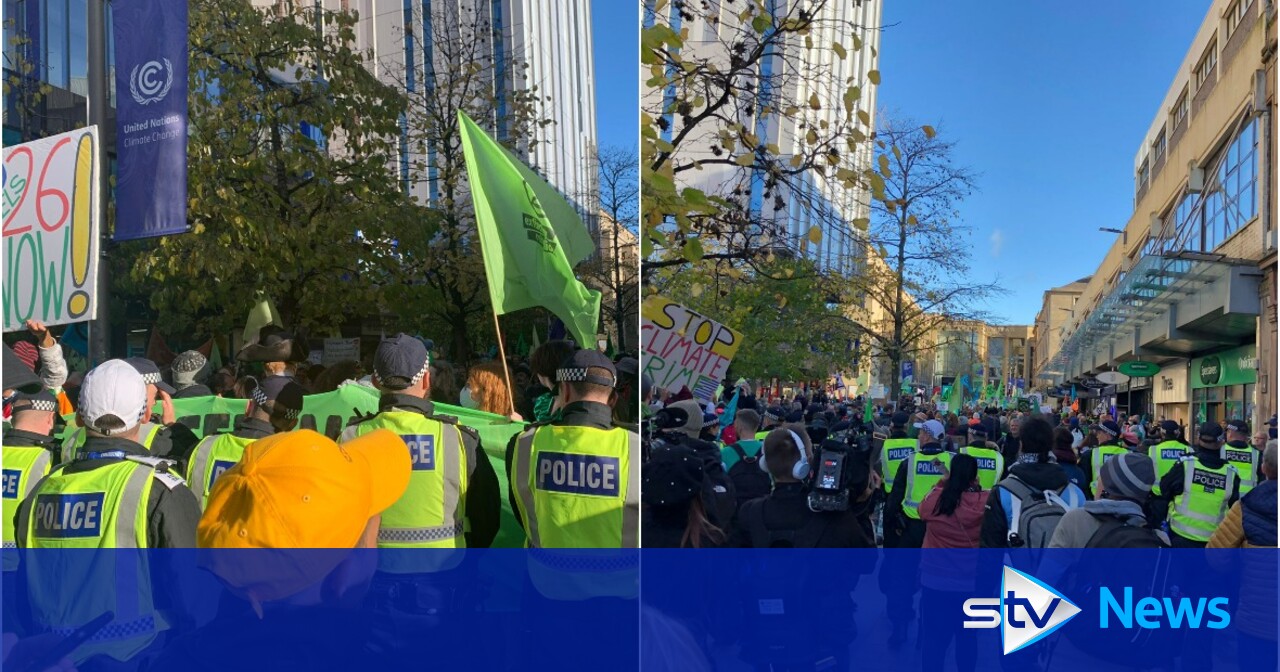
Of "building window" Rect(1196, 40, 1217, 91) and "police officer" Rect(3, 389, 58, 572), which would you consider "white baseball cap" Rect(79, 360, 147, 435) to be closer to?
"police officer" Rect(3, 389, 58, 572)

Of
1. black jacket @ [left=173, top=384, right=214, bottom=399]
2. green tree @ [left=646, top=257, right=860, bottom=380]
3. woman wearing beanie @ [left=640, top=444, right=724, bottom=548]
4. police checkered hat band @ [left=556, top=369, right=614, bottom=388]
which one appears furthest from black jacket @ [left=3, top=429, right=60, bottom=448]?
green tree @ [left=646, top=257, right=860, bottom=380]

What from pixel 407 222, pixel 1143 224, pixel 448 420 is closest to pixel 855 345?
pixel 1143 224

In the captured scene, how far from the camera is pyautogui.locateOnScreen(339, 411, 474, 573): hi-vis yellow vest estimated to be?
2908mm

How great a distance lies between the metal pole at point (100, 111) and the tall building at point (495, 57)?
1.74 ft

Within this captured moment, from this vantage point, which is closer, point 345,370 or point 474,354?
point 474,354

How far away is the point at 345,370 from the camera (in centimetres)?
340

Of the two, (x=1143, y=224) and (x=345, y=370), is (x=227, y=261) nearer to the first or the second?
(x=345, y=370)

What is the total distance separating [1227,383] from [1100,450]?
4.14 m

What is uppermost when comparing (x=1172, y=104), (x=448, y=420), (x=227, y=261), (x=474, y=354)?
(x=1172, y=104)

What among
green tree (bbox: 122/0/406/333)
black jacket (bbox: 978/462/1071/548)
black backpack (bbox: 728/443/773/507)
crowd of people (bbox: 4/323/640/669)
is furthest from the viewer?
black jacket (bbox: 978/462/1071/548)

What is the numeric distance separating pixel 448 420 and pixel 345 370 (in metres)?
0.57

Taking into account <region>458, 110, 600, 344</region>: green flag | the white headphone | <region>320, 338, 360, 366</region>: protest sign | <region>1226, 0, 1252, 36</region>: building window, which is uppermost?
<region>1226, 0, 1252, 36</region>: building window

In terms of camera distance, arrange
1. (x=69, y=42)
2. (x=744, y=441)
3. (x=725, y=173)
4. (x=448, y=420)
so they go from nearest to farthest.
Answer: (x=725, y=173) → (x=448, y=420) → (x=69, y=42) → (x=744, y=441)

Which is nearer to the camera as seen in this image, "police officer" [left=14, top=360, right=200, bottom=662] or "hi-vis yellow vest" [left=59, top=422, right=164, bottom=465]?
"police officer" [left=14, top=360, right=200, bottom=662]
